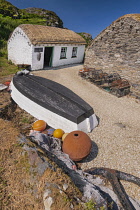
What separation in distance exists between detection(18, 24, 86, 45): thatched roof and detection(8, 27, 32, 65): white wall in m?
0.57

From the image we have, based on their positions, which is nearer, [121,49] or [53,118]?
[53,118]

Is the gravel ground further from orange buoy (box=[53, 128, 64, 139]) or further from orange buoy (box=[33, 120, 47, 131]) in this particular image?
orange buoy (box=[33, 120, 47, 131])

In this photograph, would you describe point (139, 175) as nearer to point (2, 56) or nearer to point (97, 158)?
point (97, 158)

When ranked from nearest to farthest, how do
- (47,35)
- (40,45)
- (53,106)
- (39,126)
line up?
(39,126)
(53,106)
(40,45)
(47,35)

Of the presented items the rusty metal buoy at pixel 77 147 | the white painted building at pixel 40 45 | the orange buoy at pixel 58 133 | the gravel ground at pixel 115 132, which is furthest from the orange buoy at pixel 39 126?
the white painted building at pixel 40 45

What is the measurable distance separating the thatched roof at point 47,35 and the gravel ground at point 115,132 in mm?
4715

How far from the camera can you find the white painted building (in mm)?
14328

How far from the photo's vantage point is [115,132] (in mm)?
7512

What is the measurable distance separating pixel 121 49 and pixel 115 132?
895cm

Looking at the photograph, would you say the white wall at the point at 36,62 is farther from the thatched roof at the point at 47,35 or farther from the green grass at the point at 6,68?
the green grass at the point at 6,68

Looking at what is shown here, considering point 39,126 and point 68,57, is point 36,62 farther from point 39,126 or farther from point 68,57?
point 39,126

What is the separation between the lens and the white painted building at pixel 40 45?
1433 cm

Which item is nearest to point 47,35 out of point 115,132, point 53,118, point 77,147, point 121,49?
point 121,49

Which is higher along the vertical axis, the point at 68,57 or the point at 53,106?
the point at 68,57
